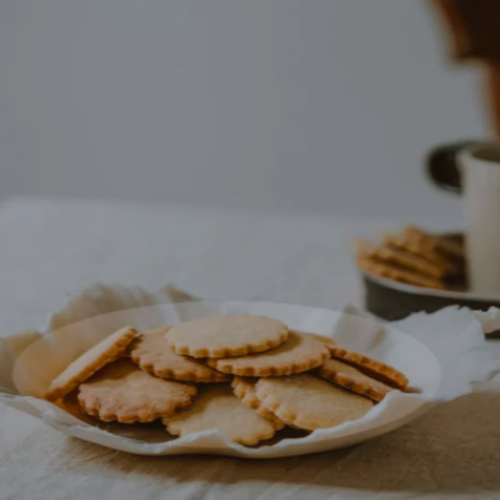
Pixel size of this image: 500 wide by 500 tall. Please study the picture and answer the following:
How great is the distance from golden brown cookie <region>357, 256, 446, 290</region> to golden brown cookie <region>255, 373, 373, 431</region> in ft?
1.14

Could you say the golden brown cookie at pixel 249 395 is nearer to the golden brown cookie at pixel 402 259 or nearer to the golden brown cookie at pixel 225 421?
the golden brown cookie at pixel 225 421

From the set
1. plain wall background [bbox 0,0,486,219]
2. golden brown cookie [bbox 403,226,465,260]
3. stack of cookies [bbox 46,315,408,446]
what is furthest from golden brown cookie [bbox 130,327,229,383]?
plain wall background [bbox 0,0,486,219]

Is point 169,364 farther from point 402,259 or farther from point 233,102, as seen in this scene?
point 233,102

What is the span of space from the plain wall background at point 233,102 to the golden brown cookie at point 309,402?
2.27 metres

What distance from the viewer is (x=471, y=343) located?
69cm

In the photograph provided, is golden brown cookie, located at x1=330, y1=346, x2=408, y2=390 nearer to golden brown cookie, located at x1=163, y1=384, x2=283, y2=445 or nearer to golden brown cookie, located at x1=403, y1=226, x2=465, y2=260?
golden brown cookie, located at x1=163, y1=384, x2=283, y2=445

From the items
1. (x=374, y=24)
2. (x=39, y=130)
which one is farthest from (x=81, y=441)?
(x=39, y=130)

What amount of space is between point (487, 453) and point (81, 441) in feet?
0.94

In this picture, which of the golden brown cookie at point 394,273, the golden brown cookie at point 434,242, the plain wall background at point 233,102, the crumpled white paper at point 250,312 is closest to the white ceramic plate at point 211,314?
the crumpled white paper at point 250,312

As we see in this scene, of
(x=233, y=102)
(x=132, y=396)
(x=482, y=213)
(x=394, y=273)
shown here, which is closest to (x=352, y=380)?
(x=132, y=396)

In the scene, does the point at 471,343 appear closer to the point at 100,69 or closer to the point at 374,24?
the point at 374,24

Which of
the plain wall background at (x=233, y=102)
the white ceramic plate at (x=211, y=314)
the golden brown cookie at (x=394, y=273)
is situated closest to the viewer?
the white ceramic plate at (x=211, y=314)

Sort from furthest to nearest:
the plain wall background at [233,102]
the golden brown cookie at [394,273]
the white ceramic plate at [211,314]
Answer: the plain wall background at [233,102] → the golden brown cookie at [394,273] → the white ceramic plate at [211,314]

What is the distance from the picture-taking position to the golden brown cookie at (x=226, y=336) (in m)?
0.65
